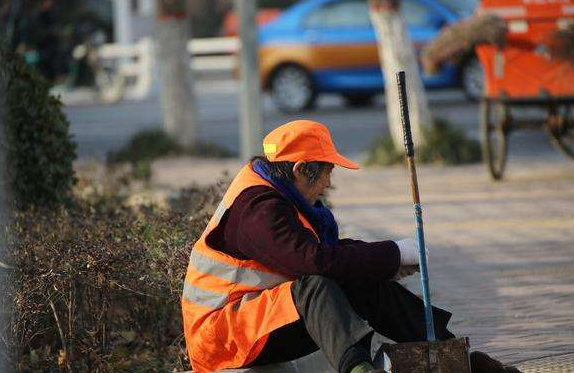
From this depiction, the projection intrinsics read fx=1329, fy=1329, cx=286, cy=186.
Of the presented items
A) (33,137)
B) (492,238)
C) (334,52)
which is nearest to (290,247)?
(33,137)

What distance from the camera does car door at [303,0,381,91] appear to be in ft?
63.9

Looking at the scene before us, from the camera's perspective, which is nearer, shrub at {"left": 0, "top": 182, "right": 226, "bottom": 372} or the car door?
shrub at {"left": 0, "top": 182, "right": 226, "bottom": 372}

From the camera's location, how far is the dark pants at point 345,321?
4359 mm

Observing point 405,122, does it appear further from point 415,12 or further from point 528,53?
point 415,12

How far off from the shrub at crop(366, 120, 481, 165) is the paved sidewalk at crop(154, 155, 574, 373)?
0.23m

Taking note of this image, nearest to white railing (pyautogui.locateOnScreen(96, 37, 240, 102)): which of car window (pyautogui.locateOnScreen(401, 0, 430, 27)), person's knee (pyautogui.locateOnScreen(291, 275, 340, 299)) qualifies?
car window (pyautogui.locateOnScreen(401, 0, 430, 27))

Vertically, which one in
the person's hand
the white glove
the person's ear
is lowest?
the person's hand

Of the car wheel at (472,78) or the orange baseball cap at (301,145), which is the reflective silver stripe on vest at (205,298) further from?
the car wheel at (472,78)

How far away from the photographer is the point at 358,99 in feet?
68.0

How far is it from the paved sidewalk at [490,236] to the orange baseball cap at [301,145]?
4.48 ft

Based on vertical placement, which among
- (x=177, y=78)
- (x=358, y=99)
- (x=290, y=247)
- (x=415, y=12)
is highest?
(x=415, y=12)

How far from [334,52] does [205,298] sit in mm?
15132

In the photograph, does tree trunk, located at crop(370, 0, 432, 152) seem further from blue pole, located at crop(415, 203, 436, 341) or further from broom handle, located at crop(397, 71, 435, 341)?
blue pole, located at crop(415, 203, 436, 341)

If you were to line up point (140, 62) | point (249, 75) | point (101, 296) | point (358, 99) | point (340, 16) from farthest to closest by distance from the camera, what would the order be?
point (140, 62)
point (358, 99)
point (340, 16)
point (249, 75)
point (101, 296)
